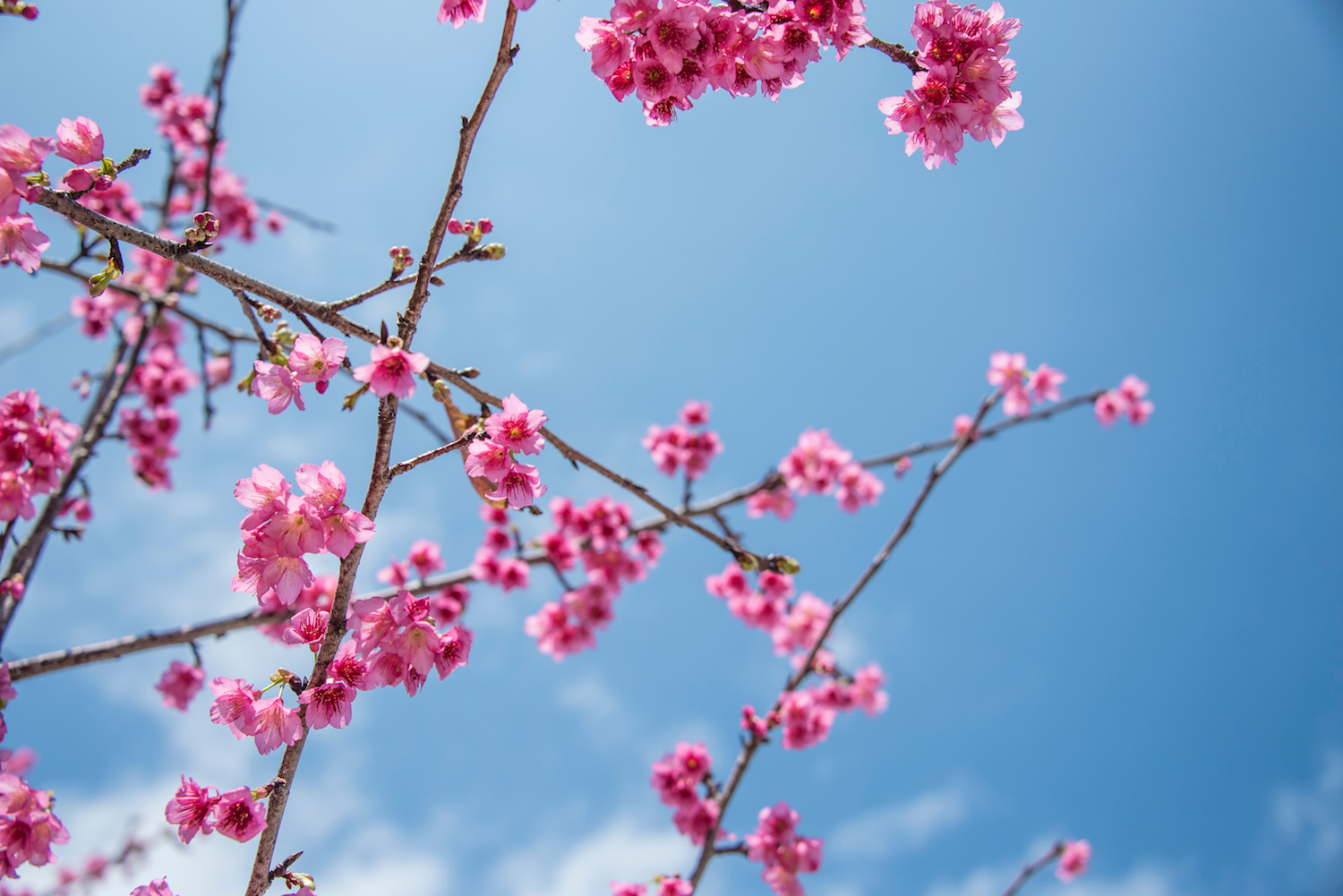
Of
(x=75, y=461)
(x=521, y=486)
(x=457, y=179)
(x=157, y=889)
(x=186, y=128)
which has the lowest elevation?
(x=157, y=889)

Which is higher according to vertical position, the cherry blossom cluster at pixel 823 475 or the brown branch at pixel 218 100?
the brown branch at pixel 218 100

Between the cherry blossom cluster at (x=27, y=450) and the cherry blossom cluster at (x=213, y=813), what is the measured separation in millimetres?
1859

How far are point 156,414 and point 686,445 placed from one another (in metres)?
4.67

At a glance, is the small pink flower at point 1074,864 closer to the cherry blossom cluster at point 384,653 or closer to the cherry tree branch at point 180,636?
the cherry tree branch at point 180,636

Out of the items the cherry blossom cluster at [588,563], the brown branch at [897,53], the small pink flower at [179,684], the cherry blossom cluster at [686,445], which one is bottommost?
the brown branch at [897,53]

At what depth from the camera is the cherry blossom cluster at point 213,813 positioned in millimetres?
2064

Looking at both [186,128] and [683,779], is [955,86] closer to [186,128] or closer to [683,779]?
[683,779]

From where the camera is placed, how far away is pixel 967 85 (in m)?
2.45

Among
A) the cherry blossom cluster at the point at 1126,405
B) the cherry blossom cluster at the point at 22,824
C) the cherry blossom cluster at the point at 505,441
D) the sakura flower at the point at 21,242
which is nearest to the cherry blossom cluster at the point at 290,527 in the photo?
the cherry blossom cluster at the point at 505,441

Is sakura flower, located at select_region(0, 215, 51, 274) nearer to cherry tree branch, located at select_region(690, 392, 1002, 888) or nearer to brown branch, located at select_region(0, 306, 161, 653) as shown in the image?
brown branch, located at select_region(0, 306, 161, 653)

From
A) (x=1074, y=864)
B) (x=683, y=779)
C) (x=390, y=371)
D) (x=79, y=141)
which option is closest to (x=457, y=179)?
(x=390, y=371)

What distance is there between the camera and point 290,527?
194 cm

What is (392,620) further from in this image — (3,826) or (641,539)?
(641,539)

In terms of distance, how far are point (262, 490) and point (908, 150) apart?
249cm
